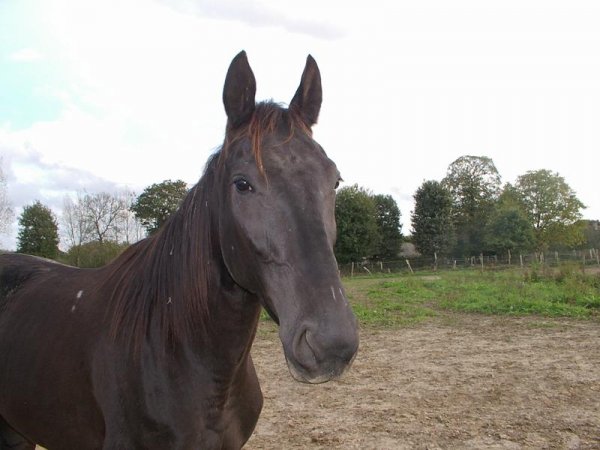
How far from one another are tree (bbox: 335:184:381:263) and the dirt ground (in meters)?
33.2

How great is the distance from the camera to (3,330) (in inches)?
113

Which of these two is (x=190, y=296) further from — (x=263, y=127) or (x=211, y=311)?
(x=263, y=127)

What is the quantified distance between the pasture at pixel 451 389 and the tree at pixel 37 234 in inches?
1179

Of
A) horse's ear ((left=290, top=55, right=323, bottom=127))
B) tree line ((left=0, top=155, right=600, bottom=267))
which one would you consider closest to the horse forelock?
horse's ear ((left=290, top=55, right=323, bottom=127))

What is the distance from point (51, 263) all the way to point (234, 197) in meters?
2.46

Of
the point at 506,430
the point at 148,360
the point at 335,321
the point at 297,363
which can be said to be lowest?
the point at 506,430

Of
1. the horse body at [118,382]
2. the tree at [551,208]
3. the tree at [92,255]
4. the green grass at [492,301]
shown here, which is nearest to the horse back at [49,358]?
the horse body at [118,382]

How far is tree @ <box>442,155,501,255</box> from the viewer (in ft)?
152

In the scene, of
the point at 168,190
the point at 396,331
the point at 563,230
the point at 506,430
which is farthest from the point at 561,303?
the point at 563,230

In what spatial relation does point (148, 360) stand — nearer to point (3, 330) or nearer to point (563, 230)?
point (3, 330)

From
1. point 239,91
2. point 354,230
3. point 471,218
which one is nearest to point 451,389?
point 239,91

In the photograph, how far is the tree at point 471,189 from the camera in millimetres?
46438

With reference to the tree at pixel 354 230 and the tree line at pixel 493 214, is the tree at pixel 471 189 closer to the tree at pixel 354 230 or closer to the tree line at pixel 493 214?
the tree line at pixel 493 214

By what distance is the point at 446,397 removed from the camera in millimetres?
5695
